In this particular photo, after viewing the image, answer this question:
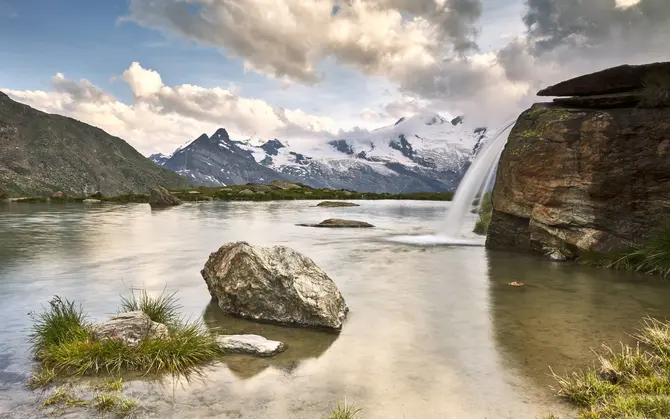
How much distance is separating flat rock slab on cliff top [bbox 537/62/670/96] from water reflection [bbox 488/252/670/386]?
30.6ft

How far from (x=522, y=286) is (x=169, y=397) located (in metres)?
12.4

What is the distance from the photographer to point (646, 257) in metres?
17.3

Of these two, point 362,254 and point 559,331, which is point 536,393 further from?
point 362,254

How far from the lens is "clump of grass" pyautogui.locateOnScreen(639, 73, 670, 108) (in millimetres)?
19411

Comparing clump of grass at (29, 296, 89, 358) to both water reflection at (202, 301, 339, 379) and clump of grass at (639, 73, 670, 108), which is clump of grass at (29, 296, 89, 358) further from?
clump of grass at (639, 73, 670, 108)

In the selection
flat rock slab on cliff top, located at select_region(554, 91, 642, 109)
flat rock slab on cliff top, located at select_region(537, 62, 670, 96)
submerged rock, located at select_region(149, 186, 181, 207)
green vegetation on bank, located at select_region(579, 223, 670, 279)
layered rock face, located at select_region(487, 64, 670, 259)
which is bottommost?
submerged rock, located at select_region(149, 186, 181, 207)

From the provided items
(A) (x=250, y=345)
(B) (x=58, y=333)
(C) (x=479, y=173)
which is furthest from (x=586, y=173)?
(B) (x=58, y=333)

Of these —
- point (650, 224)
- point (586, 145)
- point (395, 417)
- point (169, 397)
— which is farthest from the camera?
point (586, 145)

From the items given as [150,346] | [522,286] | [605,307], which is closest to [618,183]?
[522,286]

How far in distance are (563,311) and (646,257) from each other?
753 cm

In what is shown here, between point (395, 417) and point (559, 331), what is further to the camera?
point (559, 331)

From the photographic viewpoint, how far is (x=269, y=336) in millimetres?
10445

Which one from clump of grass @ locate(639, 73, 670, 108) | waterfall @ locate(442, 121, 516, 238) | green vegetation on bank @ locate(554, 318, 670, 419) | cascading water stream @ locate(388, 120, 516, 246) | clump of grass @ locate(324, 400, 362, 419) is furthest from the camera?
waterfall @ locate(442, 121, 516, 238)

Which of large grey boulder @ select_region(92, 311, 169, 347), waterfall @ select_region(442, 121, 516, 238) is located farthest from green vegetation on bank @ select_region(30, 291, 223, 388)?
waterfall @ select_region(442, 121, 516, 238)
